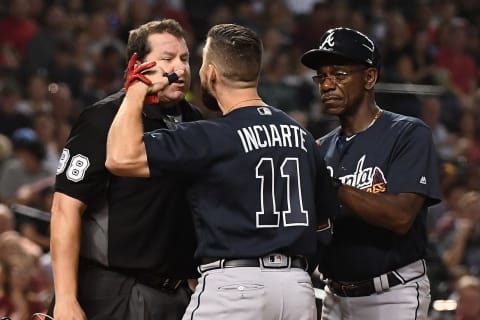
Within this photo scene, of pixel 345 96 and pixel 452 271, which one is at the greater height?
pixel 345 96

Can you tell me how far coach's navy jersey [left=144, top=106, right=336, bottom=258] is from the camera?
141 inches

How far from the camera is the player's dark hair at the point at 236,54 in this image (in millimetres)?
3695

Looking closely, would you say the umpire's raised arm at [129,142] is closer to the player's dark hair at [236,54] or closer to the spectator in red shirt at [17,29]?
the player's dark hair at [236,54]

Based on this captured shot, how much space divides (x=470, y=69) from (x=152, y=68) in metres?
9.89

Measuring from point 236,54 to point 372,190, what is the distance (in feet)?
3.03

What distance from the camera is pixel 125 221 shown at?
13.3ft

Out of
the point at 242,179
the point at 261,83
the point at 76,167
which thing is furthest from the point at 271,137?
the point at 261,83

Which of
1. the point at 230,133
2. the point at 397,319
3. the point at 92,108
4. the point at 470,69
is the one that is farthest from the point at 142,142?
the point at 470,69

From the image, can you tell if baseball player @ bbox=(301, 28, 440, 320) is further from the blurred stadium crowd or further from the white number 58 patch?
the blurred stadium crowd

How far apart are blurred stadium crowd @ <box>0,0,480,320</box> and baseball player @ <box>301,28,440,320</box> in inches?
74.2

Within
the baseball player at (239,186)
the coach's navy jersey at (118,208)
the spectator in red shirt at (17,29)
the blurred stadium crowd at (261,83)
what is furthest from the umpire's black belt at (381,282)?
the spectator in red shirt at (17,29)

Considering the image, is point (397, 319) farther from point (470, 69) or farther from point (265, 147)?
point (470, 69)

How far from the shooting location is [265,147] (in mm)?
3619

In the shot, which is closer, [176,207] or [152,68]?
[152,68]
